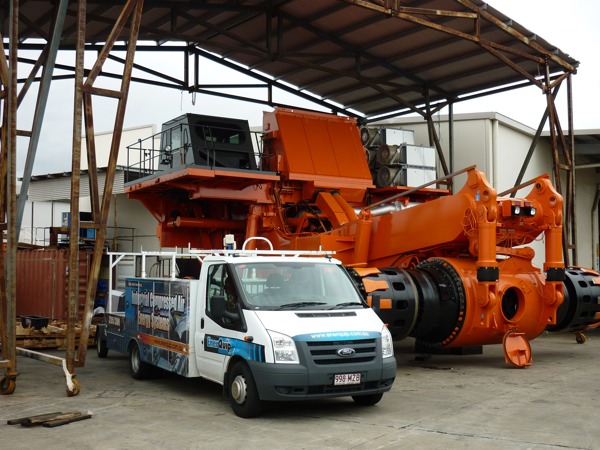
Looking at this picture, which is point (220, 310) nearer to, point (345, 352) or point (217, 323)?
point (217, 323)

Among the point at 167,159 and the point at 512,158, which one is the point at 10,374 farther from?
the point at 512,158

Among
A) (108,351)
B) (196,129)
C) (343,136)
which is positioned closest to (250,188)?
(196,129)

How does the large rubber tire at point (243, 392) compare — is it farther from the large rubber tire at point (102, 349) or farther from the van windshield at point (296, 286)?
the large rubber tire at point (102, 349)

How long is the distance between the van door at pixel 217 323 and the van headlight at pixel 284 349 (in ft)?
1.82

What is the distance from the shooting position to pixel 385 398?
10141 mm

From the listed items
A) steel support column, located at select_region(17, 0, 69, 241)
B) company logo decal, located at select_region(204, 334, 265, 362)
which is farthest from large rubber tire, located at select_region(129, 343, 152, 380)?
steel support column, located at select_region(17, 0, 69, 241)

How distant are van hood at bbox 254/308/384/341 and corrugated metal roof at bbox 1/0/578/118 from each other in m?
7.94

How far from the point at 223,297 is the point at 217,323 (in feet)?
1.14

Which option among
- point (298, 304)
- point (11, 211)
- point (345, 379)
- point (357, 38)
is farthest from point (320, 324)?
point (357, 38)

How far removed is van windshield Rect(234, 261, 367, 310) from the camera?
941 centimetres

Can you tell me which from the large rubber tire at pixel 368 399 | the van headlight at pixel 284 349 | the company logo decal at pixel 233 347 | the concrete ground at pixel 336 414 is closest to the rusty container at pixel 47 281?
the concrete ground at pixel 336 414

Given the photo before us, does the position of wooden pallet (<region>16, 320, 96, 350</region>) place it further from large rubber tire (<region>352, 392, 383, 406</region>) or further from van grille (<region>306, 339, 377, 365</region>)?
van grille (<region>306, 339, 377, 365</region>)

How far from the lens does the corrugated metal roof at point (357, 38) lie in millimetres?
17406

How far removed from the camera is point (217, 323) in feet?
31.5
